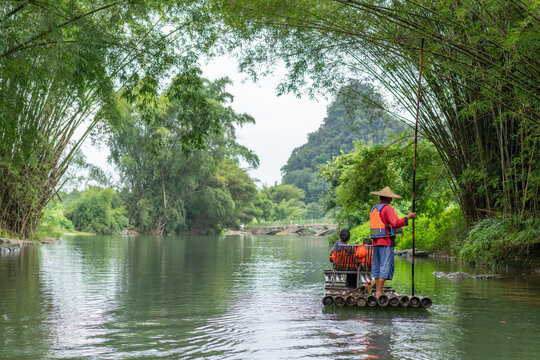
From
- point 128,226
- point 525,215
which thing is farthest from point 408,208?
point 128,226

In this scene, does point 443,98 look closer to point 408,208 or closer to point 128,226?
point 408,208

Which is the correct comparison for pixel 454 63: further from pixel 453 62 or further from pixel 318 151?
pixel 318 151

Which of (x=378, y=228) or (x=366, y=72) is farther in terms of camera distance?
(x=366, y=72)

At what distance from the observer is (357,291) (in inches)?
327

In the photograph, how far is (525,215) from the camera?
12852 mm

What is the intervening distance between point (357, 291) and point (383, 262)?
2.55ft

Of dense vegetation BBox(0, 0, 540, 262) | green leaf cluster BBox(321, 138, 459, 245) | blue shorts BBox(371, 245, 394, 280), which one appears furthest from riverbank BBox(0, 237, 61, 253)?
blue shorts BBox(371, 245, 394, 280)

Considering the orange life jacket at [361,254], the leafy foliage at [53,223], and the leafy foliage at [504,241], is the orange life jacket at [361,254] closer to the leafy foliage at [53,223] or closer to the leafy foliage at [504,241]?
the leafy foliage at [504,241]

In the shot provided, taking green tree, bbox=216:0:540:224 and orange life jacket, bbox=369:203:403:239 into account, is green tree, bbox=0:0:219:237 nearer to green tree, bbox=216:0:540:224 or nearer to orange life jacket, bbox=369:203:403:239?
green tree, bbox=216:0:540:224

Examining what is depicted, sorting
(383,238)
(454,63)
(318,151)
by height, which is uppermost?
(318,151)

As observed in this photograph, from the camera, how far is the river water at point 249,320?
17.2 ft

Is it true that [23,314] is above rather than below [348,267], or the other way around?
below

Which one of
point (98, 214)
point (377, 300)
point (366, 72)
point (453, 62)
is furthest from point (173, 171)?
point (377, 300)

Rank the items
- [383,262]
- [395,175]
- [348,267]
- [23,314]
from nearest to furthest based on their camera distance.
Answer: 1. [23,314]
2. [383,262]
3. [348,267]
4. [395,175]
